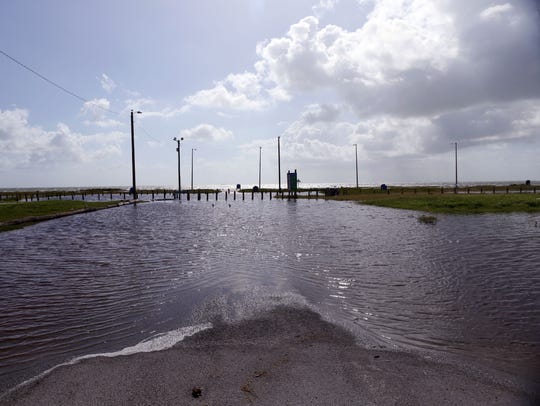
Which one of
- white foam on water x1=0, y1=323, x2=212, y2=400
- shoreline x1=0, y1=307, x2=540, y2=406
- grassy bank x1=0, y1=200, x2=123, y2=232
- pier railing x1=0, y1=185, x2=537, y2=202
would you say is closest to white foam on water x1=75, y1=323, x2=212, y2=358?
white foam on water x1=0, y1=323, x2=212, y2=400

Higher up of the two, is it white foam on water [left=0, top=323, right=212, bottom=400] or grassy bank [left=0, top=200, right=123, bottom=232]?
grassy bank [left=0, top=200, right=123, bottom=232]

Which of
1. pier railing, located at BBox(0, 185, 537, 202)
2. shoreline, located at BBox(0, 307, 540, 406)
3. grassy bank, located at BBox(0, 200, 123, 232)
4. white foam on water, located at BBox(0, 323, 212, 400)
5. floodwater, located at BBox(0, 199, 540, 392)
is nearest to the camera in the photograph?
shoreline, located at BBox(0, 307, 540, 406)

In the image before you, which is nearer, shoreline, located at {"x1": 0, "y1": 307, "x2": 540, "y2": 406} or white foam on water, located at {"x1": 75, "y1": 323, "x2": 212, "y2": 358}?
shoreline, located at {"x1": 0, "y1": 307, "x2": 540, "y2": 406}

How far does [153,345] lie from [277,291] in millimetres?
3727

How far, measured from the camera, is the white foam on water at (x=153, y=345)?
469cm

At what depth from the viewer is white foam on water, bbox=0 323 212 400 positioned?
4.69 m

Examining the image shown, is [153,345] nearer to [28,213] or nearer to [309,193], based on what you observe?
[28,213]

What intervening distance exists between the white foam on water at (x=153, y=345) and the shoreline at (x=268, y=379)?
11 cm

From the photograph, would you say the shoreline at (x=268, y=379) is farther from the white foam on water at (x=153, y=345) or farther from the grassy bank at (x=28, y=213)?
the grassy bank at (x=28, y=213)

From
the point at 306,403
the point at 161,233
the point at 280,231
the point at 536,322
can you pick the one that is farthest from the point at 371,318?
the point at 161,233

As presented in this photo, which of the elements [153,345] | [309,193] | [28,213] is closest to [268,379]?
[153,345]

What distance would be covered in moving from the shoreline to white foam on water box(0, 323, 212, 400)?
108mm

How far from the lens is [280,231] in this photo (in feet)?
68.5

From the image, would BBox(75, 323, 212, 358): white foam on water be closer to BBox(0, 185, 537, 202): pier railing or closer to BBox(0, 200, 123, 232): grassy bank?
BBox(0, 200, 123, 232): grassy bank
